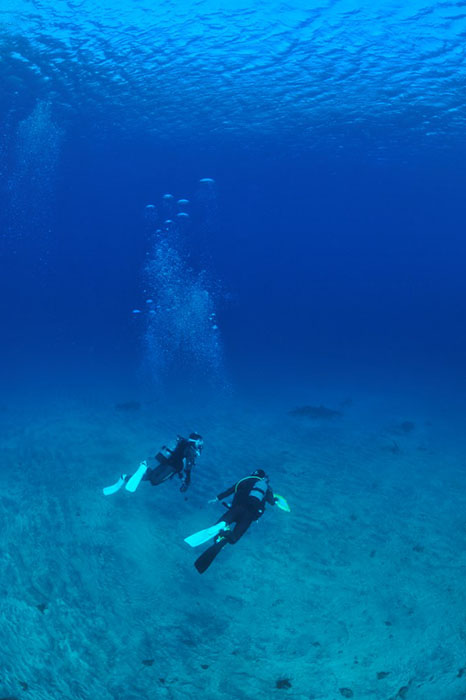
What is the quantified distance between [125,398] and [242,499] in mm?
14996

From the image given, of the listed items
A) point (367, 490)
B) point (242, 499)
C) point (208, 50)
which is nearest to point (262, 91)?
point (208, 50)

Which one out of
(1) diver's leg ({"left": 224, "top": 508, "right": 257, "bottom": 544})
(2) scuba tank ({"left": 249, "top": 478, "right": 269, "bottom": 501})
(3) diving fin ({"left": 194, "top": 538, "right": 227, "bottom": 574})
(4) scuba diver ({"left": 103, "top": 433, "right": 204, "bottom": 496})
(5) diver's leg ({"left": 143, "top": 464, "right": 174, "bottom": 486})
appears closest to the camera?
(3) diving fin ({"left": 194, "top": 538, "right": 227, "bottom": 574})

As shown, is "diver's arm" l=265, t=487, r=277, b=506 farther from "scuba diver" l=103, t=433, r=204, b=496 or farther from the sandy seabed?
"scuba diver" l=103, t=433, r=204, b=496

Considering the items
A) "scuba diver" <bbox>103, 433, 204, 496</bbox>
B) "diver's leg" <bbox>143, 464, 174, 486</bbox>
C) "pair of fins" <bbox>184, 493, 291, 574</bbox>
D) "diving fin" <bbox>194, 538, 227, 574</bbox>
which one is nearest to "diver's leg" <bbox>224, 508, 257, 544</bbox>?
"pair of fins" <bbox>184, 493, 291, 574</bbox>

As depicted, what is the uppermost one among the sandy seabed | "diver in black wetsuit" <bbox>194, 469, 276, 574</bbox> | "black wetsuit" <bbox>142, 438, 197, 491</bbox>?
"diver in black wetsuit" <bbox>194, 469, 276, 574</bbox>

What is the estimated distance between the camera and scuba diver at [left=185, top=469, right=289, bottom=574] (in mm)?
6578

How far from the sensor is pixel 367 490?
11.0m

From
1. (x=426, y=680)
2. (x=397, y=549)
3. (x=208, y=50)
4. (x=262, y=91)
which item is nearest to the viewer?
(x=426, y=680)

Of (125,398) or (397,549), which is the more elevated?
(397,549)

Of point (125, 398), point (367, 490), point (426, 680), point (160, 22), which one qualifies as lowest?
point (125, 398)

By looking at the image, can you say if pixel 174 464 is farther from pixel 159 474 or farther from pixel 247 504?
pixel 247 504

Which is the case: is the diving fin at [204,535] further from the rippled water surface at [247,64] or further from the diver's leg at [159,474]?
the rippled water surface at [247,64]

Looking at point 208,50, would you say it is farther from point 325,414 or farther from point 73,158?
point 73,158

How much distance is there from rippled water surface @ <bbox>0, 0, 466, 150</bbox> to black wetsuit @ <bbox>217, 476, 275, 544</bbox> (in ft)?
56.8
